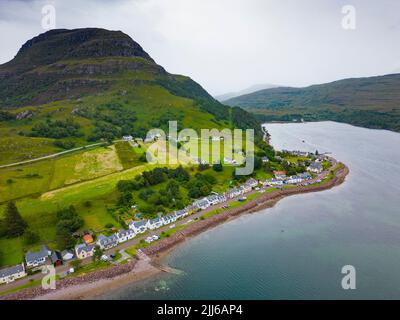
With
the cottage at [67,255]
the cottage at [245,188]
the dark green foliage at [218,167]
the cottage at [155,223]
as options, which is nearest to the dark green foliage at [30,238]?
the cottage at [67,255]

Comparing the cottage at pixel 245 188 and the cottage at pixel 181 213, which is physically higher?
the cottage at pixel 245 188

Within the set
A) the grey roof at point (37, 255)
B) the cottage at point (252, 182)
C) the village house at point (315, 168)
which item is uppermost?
the village house at point (315, 168)

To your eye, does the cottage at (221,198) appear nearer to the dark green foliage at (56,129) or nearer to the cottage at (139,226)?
the cottage at (139,226)

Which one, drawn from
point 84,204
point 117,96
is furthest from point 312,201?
point 117,96

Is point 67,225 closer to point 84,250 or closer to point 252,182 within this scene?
point 84,250

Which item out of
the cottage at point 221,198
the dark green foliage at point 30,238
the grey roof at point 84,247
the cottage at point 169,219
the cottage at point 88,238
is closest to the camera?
the grey roof at point 84,247

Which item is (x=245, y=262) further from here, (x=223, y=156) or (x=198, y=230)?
(x=223, y=156)

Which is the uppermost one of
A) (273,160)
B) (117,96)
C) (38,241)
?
(117,96)

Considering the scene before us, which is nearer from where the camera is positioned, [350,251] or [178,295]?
[178,295]

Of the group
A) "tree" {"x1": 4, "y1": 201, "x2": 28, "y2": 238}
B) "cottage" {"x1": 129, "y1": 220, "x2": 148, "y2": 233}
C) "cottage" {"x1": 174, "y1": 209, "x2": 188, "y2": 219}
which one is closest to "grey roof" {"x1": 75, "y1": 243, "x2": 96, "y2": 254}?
"cottage" {"x1": 129, "y1": 220, "x2": 148, "y2": 233}
